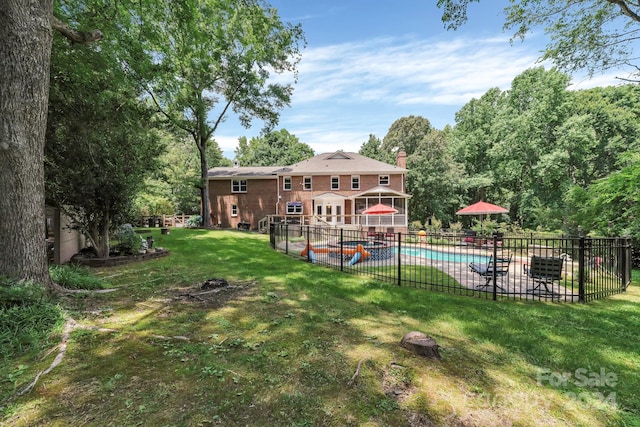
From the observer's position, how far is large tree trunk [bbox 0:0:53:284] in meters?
4.29

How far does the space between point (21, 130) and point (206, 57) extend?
17662 millimetres

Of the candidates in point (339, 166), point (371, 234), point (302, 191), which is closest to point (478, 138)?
point (339, 166)

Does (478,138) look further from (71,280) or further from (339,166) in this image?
(71,280)

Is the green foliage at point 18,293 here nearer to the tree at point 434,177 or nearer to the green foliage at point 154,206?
the green foliage at point 154,206

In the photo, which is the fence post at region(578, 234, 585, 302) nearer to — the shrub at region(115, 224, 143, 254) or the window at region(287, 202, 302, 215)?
the shrub at region(115, 224, 143, 254)

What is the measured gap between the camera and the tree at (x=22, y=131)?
169 inches

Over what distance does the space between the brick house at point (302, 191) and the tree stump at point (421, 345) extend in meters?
21.8

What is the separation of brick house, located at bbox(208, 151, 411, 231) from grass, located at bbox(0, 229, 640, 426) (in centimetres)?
2019

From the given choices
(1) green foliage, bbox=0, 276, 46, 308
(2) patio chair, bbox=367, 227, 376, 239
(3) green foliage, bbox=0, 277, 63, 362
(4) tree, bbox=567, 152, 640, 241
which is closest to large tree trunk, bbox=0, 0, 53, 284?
(1) green foliage, bbox=0, 276, 46, 308

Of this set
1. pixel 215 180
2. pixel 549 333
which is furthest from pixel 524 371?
pixel 215 180

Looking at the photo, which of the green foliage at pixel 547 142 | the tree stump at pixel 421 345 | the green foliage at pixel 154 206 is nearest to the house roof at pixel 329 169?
the green foliage at pixel 154 206

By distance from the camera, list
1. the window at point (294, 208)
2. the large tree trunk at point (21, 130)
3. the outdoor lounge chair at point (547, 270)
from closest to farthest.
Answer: the large tree trunk at point (21, 130)
the outdoor lounge chair at point (547, 270)
the window at point (294, 208)

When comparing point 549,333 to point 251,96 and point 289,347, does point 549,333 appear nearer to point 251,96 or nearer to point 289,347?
point 289,347

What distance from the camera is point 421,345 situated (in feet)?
11.7
